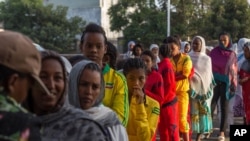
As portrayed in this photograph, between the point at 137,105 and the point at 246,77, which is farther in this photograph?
the point at 246,77

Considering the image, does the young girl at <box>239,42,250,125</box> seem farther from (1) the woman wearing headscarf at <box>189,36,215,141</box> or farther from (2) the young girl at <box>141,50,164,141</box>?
(2) the young girl at <box>141,50,164,141</box>

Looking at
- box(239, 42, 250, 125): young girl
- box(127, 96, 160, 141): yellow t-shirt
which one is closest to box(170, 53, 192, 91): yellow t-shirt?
box(239, 42, 250, 125): young girl

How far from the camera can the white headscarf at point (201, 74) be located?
8.95m

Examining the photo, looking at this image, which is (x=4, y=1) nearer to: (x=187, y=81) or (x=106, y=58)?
(x=187, y=81)

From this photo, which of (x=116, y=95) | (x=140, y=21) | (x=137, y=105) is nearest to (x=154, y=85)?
(x=137, y=105)

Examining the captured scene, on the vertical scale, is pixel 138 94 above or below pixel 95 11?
below

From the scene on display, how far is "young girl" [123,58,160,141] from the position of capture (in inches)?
188

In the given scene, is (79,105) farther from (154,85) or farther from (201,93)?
(201,93)

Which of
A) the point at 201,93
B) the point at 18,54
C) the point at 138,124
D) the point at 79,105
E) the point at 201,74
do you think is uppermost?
the point at 18,54

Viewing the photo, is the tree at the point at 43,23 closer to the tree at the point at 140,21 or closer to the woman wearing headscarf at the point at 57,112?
the tree at the point at 140,21

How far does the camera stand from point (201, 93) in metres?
8.93

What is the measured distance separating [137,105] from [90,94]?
1.67 metres

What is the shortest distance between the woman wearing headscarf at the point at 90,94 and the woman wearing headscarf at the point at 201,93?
570 centimetres

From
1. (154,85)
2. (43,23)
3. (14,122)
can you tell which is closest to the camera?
(14,122)
